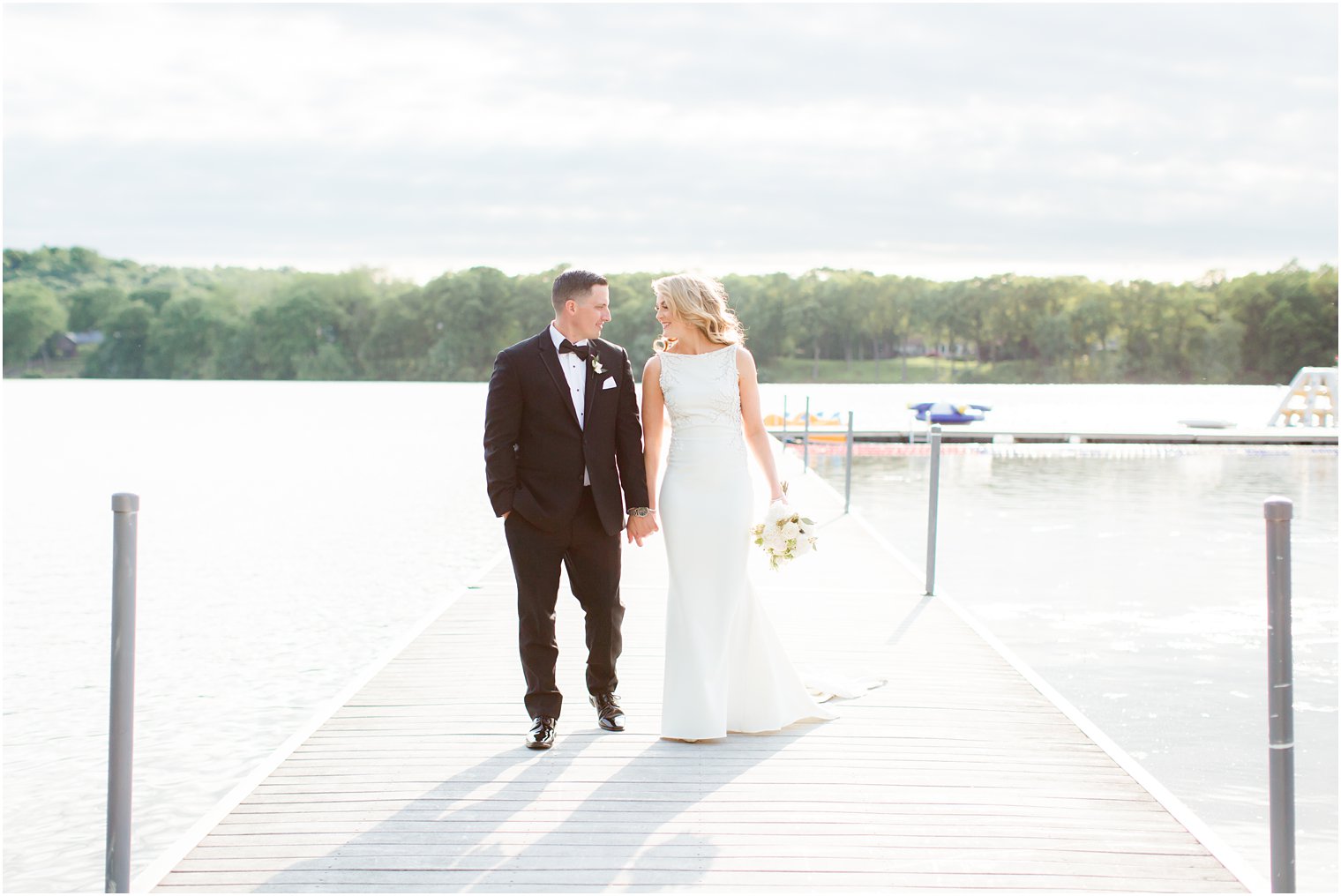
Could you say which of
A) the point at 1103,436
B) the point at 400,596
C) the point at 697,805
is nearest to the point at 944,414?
the point at 1103,436

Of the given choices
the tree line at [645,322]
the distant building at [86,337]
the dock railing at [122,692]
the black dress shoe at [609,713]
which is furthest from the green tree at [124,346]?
the dock railing at [122,692]

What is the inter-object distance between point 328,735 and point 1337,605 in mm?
9318

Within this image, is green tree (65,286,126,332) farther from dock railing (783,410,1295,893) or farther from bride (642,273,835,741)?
dock railing (783,410,1295,893)

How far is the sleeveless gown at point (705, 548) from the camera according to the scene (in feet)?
15.5

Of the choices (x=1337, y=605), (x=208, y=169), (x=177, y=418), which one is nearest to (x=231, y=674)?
(x=1337, y=605)

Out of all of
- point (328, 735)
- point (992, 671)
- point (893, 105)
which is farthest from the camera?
point (893, 105)

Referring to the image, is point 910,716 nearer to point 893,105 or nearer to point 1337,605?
point 1337,605

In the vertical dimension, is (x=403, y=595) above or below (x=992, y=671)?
below

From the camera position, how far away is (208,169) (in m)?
104

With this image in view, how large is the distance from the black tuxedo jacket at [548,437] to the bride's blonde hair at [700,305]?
11.0 inches

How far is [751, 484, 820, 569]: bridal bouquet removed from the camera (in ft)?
16.6

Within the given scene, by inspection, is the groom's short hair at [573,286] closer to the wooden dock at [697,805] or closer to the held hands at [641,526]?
the held hands at [641,526]

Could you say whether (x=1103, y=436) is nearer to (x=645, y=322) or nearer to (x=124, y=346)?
(x=645, y=322)

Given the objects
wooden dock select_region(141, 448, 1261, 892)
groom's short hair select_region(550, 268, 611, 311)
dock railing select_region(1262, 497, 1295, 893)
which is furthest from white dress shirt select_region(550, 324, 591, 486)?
dock railing select_region(1262, 497, 1295, 893)
